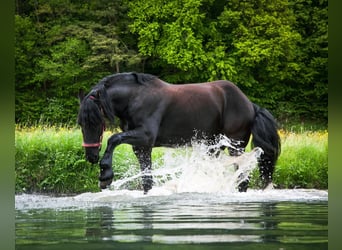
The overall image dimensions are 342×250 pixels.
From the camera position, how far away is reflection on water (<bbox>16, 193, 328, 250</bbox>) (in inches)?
67.2

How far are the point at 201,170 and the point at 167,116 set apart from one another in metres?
0.37

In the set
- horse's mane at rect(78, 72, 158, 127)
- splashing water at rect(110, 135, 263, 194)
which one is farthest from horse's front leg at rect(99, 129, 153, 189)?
splashing water at rect(110, 135, 263, 194)

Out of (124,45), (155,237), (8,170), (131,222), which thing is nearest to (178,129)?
(124,45)

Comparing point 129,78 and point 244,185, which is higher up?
point 129,78

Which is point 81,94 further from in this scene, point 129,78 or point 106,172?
point 106,172

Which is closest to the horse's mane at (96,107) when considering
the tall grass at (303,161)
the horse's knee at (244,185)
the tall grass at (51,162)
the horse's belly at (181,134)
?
the tall grass at (51,162)

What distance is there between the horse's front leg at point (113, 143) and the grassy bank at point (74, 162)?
6.1 inches

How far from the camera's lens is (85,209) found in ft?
8.84

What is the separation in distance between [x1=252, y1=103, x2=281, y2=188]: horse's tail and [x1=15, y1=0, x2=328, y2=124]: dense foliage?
198mm

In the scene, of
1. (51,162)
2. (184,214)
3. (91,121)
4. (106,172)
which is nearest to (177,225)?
(184,214)

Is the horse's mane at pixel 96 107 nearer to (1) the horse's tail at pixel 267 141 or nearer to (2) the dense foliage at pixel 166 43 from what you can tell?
(2) the dense foliage at pixel 166 43

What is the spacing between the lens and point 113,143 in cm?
311

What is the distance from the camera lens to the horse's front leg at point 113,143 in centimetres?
305

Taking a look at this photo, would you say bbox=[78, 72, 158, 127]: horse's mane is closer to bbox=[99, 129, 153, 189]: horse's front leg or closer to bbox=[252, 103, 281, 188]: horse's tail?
bbox=[99, 129, 153, 189]: horse's front leg
